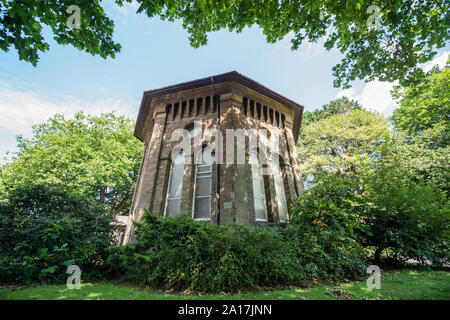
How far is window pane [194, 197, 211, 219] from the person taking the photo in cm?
870

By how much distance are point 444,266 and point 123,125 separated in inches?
1102

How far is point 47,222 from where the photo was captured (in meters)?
5.71

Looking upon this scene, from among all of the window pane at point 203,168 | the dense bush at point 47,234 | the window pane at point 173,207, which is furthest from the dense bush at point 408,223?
the dense bush at point 47,234

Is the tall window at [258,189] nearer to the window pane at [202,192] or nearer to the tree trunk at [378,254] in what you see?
the window pane at [202,192]

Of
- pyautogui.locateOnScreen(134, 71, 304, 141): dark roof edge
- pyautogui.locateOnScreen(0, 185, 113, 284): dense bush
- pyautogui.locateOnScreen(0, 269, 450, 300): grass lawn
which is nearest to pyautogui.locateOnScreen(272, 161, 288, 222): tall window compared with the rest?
pyautogui.locateOnScreen(134, 71, 304, 141): dark roof edge

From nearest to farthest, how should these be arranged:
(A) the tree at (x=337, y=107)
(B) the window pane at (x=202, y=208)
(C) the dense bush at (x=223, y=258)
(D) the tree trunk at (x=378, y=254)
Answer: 1. (C) the dense bush at (x=223, y=258)
2. (D) the tree trunk at (x=378, y=254)
3. (B) the window pane at (x=202, y=208)
4. (A) the tree at (x=337, y=107)

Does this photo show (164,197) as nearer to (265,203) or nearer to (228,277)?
(265,203)

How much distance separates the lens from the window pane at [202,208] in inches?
342

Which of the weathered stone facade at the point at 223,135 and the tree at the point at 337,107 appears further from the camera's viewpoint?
the tree at the point at 337,107

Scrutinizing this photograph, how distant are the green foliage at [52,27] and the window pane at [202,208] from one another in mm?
6754

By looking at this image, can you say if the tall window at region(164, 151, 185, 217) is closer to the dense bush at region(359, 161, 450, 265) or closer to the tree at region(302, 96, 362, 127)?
the dense bush at region(359, 161, 450, 265)

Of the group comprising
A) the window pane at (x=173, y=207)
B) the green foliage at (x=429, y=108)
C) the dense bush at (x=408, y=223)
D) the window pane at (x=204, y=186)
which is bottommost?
the dense bush at (x=408, y=223)

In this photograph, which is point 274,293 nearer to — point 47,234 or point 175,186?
point 47,234
